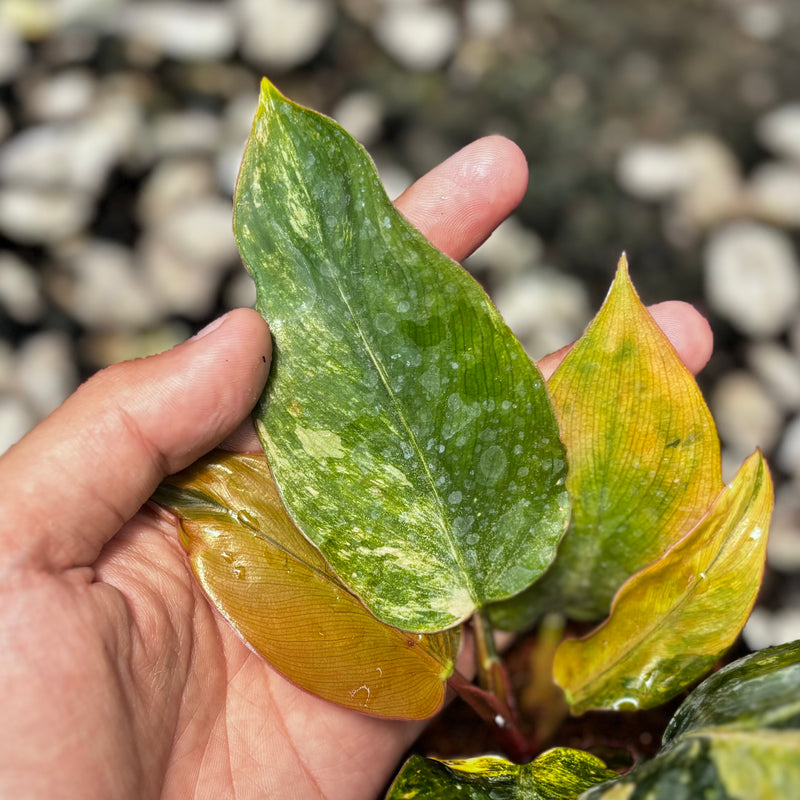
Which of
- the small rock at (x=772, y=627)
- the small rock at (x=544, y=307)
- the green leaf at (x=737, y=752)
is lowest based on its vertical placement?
the small rock at (x=772, y=627)

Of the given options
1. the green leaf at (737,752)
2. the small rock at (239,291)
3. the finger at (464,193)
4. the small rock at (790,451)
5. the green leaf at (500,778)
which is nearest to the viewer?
the green leaf at (737,752)

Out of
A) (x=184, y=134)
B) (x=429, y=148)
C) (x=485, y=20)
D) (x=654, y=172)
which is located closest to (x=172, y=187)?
(x=184, y=134)

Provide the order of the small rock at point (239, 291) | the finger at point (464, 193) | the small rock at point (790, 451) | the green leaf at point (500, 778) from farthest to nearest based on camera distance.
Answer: the small rock at point (239, 291), the small rock at point (790, 451), the finger at point (464, 193), the green leaf at point (500, 778)

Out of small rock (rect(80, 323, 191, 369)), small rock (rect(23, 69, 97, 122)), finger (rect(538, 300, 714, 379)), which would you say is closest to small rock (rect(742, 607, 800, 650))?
finger (rect(538, 300, 714, 379))

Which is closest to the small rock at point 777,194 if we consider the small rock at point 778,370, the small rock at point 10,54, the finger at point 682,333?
the small rock at point 778,370

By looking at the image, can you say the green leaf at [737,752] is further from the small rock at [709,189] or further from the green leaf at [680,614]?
the small rock at [709,189]

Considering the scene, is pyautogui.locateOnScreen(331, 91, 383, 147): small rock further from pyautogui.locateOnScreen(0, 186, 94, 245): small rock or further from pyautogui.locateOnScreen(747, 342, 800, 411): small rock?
pyautogui.locateOnScreen(747, 342, 800, 411): small rock
